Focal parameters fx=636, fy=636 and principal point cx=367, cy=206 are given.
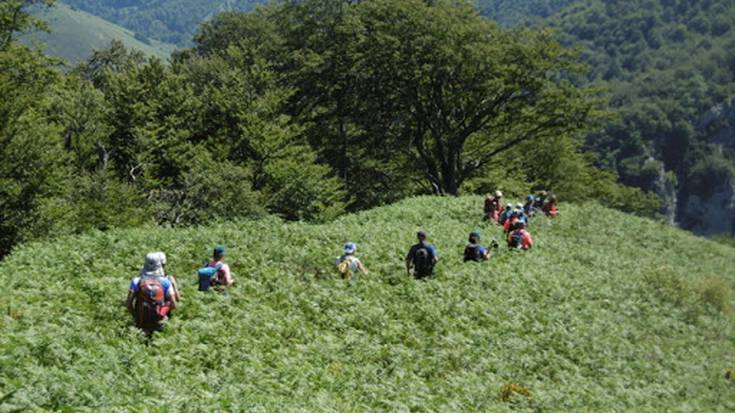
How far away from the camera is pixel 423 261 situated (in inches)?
680

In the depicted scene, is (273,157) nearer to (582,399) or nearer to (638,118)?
(582,399)

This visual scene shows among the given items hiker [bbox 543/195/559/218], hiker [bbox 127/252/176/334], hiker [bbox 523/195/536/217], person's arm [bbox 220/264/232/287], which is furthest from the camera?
hiker [bbox 543/195/559/218]

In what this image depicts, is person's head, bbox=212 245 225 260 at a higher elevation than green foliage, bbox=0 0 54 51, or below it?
below

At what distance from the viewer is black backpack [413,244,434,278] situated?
1727 cm

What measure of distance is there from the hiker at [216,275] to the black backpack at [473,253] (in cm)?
854

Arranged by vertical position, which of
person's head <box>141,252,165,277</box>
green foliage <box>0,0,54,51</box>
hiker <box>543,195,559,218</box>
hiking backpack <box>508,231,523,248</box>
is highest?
green foliage <box>0,0,54,51</box>

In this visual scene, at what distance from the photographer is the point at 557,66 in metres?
45.2

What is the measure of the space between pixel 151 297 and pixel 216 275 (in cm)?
272

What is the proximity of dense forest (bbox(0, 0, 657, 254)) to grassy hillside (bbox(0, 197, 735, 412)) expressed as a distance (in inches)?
549

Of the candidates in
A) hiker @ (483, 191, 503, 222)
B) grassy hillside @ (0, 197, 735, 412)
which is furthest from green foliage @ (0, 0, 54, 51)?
hiker @ (483, 191, 503, 222)

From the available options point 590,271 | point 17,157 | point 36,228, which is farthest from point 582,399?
point 17,157

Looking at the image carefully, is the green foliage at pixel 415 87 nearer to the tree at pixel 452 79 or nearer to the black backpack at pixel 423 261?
the tree at pixel 452 79

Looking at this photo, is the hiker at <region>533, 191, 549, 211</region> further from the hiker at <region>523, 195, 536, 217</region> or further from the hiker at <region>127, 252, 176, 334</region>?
the hiker at <region>127, 252, 176, 334</region>

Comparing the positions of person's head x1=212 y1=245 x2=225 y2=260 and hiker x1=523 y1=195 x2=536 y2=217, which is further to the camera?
hiker x1=523 y1=195 x2=536 y2=217
